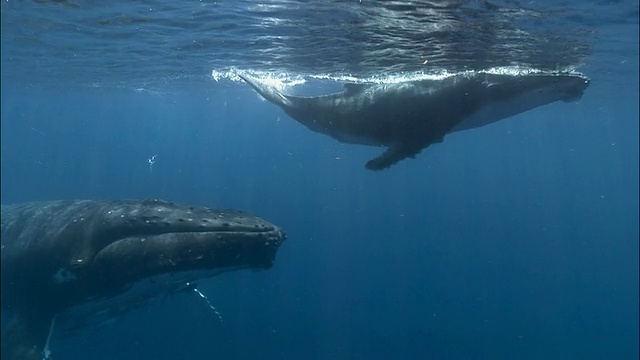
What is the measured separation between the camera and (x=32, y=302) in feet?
27.0

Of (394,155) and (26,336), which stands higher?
(394,155)

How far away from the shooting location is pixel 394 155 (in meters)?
11.2

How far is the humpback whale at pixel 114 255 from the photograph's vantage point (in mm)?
8367

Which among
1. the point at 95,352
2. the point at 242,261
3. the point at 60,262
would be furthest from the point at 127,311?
the point at 95,352

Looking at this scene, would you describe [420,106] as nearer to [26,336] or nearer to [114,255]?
[114,255]

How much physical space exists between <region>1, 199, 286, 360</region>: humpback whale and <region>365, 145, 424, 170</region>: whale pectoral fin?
3113 millimetres

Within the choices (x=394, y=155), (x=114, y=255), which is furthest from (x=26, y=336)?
(x=394, y=155)

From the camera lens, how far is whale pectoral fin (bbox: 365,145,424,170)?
11.2 meters

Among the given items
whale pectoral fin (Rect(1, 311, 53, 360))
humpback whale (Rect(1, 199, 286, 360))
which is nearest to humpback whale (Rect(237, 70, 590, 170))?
humpback whale (Rect(1, 199, 286, 360))

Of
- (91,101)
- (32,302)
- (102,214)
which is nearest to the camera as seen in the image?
(32,302)

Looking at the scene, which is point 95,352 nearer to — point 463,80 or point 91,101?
point 463,80

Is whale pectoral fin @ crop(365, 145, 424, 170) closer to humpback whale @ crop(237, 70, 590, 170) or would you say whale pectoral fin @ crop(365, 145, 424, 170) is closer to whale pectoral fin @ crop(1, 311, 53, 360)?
humpback whale @ crop(237, 70, 590, 170)

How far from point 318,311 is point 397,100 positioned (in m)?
25.9

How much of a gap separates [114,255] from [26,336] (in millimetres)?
1564
